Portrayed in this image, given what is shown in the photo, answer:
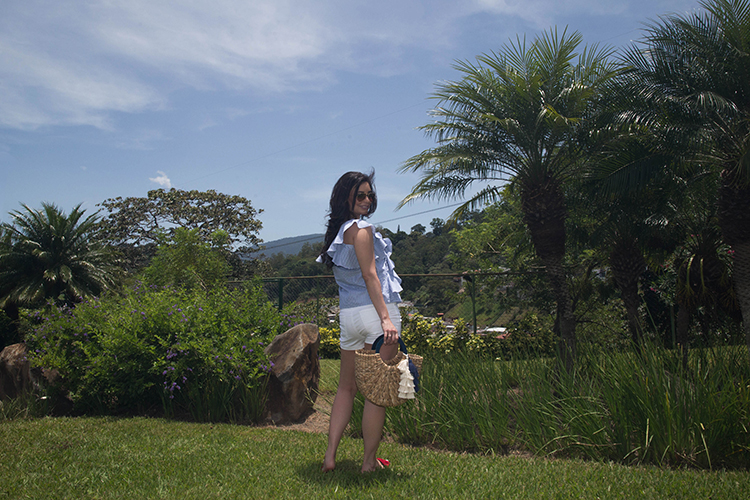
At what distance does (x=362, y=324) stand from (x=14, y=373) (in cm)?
512

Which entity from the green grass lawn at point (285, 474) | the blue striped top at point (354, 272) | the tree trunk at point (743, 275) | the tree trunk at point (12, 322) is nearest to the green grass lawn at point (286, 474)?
the green grass lawn at point (285, 474)

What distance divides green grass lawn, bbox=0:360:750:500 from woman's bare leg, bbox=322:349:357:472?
0.10m

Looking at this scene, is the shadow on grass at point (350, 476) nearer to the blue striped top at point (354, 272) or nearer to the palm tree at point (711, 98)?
the blue striped top at point (354, 272)

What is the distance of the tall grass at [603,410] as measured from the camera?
321cm

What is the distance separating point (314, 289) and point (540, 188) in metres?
5.17

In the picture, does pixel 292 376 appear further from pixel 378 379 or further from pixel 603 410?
pixel 603 410

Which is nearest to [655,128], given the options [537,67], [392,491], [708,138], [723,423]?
[708,138]

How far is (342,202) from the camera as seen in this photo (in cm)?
306

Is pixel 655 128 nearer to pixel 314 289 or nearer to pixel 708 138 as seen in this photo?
pixel 708 138

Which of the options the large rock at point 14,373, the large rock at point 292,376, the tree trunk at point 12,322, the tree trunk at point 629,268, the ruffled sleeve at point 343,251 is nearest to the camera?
the ruffled sleeve at point 343,251

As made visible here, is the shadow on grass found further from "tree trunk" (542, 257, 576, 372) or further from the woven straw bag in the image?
"tree trunk" (542, 257, 576, 372)

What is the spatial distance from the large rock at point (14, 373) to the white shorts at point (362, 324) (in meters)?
4.50

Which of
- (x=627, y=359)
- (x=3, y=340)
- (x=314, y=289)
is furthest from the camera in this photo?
(x=314, y=289)

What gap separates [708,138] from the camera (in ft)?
23.1
